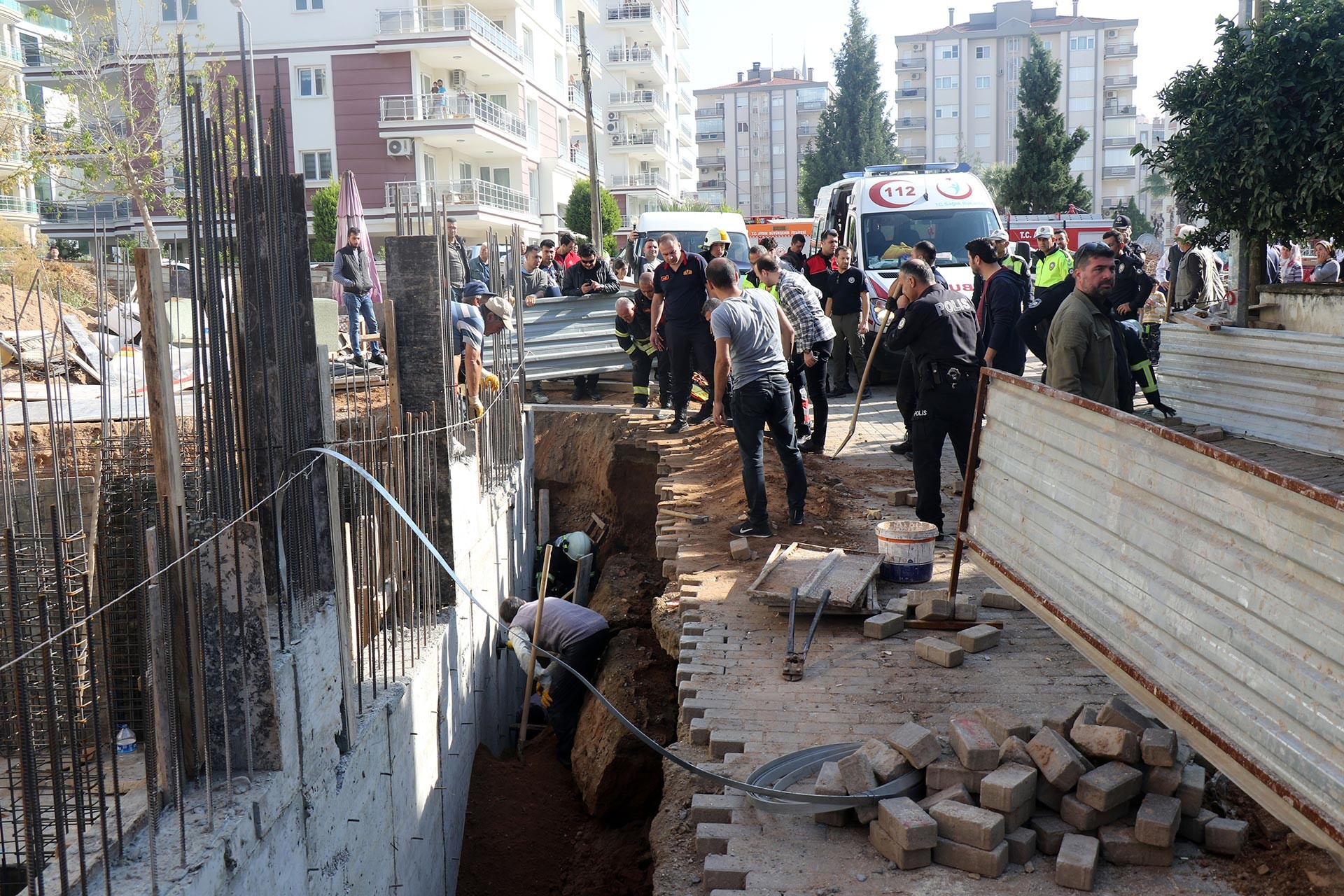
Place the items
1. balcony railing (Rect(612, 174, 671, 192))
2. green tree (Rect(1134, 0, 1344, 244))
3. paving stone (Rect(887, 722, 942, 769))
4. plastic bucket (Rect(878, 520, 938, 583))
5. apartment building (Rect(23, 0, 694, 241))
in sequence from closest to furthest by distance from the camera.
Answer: paving stone (Rect(887, 722, 942, 769)) < plastic bucket (Rect(878, 520, 938, 583)) < green tree (Rect(1134, 0, 1344, 244)) < apartment building (Rect(23, 0, 694, 241)) < balcony railing (Rect(612, 174, 671, 192))

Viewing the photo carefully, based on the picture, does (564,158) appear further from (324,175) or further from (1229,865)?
(1229,865)

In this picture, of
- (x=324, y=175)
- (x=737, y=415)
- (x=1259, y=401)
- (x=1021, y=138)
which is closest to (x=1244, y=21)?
(x=1259, y=401)

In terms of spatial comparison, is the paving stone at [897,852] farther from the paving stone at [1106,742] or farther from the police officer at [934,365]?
the police officer at [934,365]

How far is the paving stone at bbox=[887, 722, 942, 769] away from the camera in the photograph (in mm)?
4293

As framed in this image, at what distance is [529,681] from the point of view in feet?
30.3

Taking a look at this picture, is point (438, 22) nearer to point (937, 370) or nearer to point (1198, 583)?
point (937, 370)

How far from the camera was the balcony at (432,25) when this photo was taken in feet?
99.9

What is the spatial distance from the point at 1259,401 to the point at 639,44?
150 feet

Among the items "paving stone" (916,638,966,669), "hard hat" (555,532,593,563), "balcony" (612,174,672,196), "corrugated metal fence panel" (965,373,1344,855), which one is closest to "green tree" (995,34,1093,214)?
"balcony" (612,174,672,196)

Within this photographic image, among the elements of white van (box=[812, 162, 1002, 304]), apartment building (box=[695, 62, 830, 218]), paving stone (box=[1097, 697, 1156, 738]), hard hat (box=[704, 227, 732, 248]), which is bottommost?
paving stone (box=[1097, 697, 1156, 738])

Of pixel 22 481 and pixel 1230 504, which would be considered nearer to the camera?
pixel 1230 504

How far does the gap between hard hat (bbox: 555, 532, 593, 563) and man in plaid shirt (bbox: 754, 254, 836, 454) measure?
352cm

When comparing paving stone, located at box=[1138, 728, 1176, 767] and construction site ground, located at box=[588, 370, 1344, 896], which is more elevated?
paving stone, located at box=[1138, 728, 1176, 767]

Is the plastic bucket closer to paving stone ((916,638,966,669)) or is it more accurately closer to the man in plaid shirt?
paving stone ((916,638,966,669))
